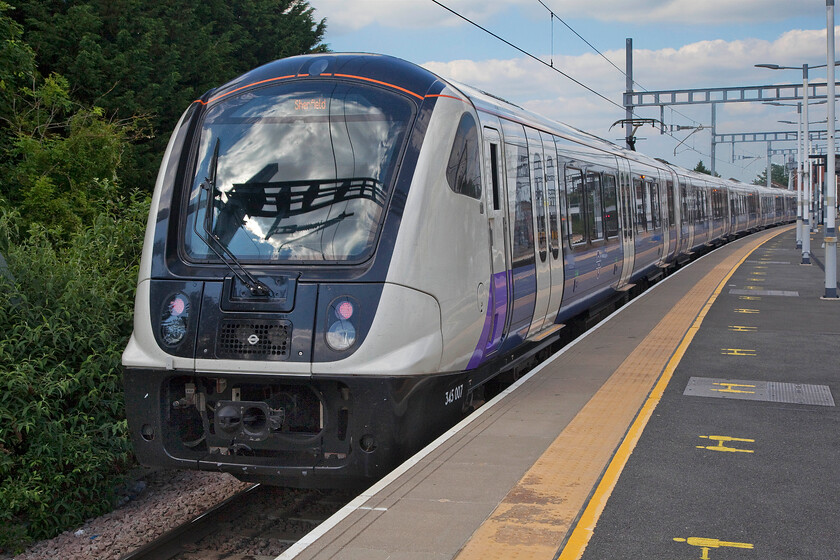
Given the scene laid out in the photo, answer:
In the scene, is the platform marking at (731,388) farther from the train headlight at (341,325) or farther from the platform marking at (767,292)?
the platform marking at (767,292)

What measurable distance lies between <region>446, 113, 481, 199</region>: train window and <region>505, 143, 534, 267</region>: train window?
1.10 metres

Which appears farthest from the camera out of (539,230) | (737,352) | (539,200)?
(737,352)

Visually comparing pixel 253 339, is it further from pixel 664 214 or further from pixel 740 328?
pixel 664 214

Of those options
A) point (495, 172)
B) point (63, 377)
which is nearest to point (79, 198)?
point (63, 377)

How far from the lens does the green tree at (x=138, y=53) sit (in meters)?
20.3

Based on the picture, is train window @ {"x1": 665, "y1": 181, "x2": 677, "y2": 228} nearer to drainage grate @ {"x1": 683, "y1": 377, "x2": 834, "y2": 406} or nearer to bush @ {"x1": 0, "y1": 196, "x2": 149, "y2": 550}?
drainage grate @ {"x1": 683, "y1": 377, "x2": 834, "y2": 406}

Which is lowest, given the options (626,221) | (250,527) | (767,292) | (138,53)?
(250,527)

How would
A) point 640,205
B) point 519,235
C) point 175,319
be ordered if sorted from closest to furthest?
A: point 175,319
point 519,235
point 640,205

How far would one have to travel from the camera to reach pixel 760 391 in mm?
8508

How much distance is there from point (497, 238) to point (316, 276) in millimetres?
2135

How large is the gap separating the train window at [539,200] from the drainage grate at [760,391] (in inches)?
79.7

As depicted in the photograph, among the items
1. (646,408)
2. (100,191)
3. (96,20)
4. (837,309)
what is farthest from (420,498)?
(96,20)

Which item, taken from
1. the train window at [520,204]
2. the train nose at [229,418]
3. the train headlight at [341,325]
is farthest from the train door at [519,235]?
the train nose at [229,418]

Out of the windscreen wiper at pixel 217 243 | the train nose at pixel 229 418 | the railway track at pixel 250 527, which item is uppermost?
the windscreen wiper at pixel 217 243
